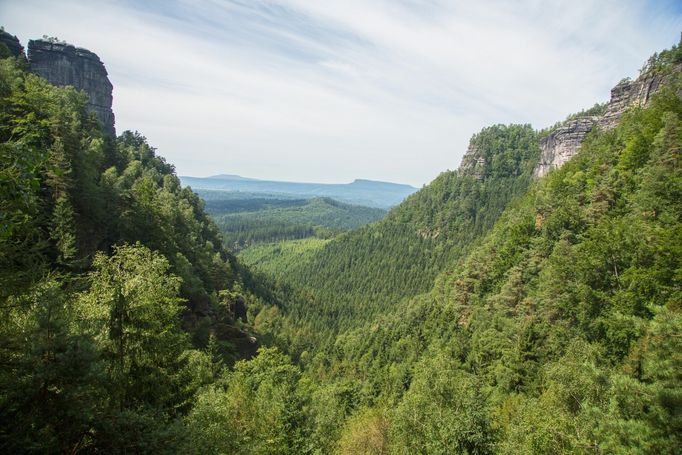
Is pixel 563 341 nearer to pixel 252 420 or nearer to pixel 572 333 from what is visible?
pixel 572 333

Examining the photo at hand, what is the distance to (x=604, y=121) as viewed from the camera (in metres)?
103

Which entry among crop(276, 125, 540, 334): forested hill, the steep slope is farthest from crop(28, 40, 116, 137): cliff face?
the steep slope

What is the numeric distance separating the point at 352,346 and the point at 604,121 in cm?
8782

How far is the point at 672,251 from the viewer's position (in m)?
27.1

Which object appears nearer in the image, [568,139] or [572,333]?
[572,333]

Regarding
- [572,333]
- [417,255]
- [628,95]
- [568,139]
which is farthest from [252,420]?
[417,255]

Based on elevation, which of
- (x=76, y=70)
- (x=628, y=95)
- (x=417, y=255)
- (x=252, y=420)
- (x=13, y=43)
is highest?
(x=628, y=95)

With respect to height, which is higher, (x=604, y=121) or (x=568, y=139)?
(x=604, y=121)

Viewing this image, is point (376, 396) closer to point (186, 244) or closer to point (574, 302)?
point (574, 302)

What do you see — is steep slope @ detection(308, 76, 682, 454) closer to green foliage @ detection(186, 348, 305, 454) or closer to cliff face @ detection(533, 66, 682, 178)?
green foliage @ detection(186, 348, 305, 454)

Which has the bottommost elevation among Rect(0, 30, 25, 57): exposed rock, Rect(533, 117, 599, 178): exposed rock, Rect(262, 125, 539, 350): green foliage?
Rect(262, 125, 539, 350): green foliage

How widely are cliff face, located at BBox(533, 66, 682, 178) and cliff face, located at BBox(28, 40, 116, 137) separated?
4970 inches

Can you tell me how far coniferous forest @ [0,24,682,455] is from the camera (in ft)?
30.9

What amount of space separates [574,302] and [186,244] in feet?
191
